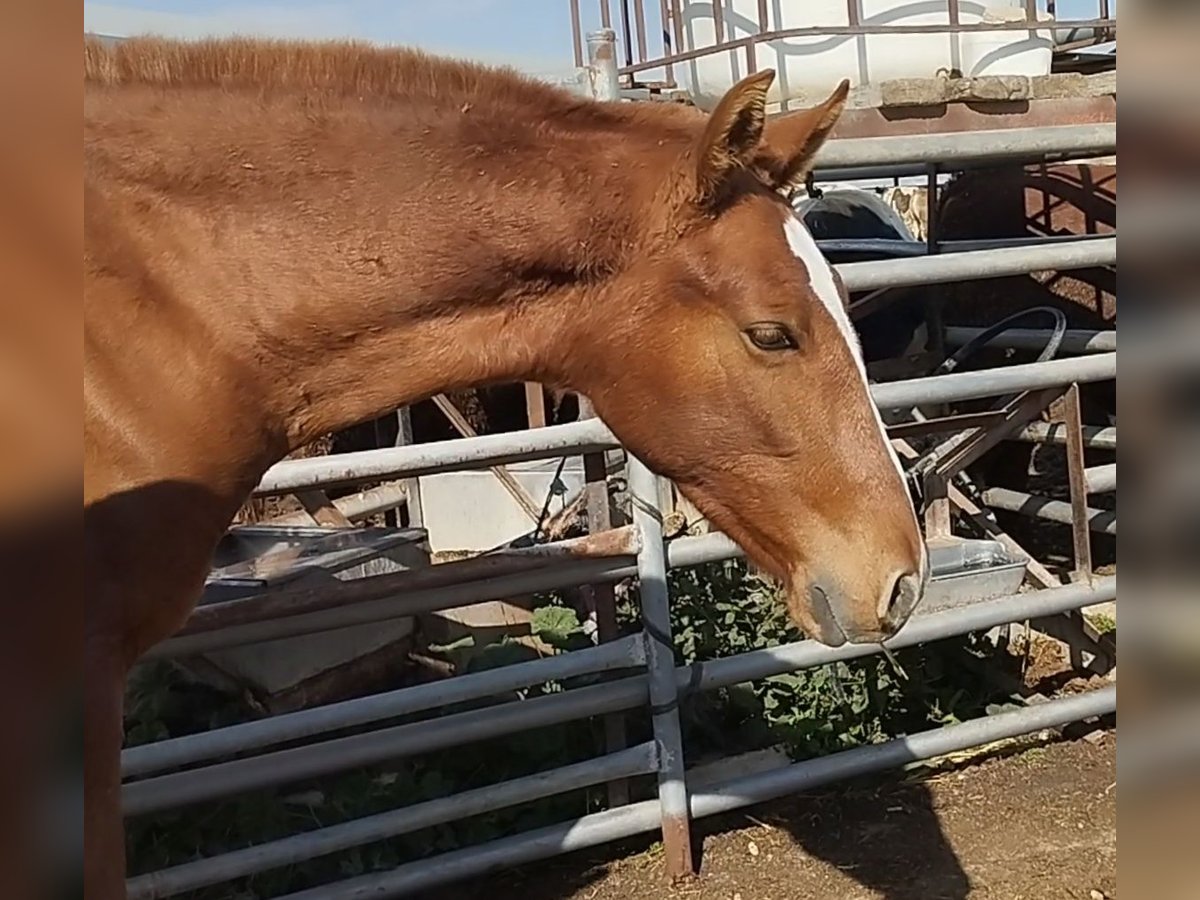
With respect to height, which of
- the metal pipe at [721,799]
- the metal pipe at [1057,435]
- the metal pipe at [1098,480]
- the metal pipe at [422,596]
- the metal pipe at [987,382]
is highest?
the metal pipe at [987,382]

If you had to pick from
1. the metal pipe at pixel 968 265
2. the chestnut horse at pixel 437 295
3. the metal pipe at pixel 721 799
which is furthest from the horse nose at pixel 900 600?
the metal pipe at pixel 968 265

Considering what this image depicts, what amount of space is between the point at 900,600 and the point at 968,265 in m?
1.46

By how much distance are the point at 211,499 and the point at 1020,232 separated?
206 inches

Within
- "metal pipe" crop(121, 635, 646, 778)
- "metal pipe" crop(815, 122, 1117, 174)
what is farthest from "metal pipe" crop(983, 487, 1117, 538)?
"metal pipe" crop(121, 635, 646, 778)

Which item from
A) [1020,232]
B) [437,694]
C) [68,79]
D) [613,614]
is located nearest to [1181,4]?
[68,79]

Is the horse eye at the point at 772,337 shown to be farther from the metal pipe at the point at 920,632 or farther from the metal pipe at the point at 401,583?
the metal pipe at the point at 920,632

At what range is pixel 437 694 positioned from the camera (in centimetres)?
286

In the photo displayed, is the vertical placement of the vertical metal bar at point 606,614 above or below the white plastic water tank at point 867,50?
below

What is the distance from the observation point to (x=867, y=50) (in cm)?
320

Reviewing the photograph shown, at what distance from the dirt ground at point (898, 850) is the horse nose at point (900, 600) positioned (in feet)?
4.56

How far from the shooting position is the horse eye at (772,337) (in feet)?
6.57

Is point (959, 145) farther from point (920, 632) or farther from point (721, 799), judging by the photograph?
point (721, 799)

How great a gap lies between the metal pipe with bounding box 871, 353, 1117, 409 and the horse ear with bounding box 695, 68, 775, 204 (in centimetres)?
115

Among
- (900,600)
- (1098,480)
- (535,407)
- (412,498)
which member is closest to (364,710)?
(900,600)
